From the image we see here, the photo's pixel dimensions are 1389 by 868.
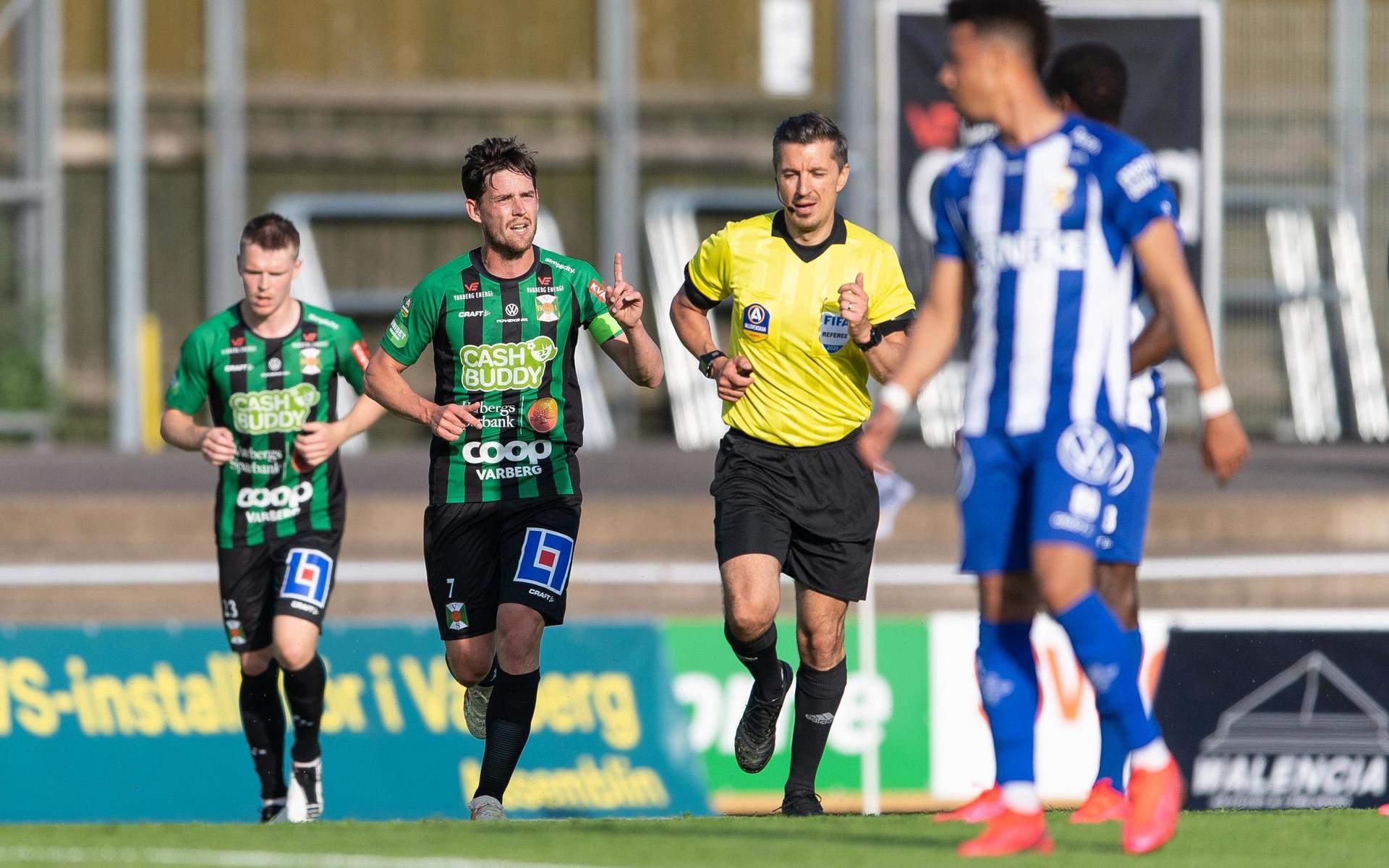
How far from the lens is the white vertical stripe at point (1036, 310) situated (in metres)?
4.59

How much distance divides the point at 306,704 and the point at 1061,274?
429cm

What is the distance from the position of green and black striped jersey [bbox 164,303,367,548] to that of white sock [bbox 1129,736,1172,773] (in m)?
3.86

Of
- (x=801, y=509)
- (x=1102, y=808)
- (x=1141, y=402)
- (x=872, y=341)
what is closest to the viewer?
(x=1102, y=808)

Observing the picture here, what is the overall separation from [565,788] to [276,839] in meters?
4.25

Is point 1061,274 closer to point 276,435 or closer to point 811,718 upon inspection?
point 811,718

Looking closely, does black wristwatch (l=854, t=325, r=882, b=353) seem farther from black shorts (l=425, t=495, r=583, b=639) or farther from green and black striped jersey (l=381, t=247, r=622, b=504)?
black shorts (l=425, t=495, r=583, b=639)

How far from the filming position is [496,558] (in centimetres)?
675

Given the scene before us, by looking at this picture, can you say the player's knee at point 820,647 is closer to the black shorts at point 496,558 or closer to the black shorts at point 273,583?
the black shorts at point 496,558

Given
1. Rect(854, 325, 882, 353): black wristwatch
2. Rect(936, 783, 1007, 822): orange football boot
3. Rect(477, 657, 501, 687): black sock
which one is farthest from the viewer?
Rect(477, 657, 501, 687): black sock

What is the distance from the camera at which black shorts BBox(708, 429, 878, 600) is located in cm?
666

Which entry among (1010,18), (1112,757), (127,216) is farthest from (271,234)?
(127,216)

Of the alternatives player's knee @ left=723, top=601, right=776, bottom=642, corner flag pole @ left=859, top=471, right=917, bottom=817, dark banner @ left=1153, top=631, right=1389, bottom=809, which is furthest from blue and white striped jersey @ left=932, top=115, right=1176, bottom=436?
dark banner @ left=1153, top=631, right=1389, bottom=809

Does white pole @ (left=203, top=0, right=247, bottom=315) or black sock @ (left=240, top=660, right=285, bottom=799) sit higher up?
white pole @ (left=203, top=0, right=247, bottom=315)

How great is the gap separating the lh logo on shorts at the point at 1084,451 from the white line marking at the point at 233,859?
59.3 inches
